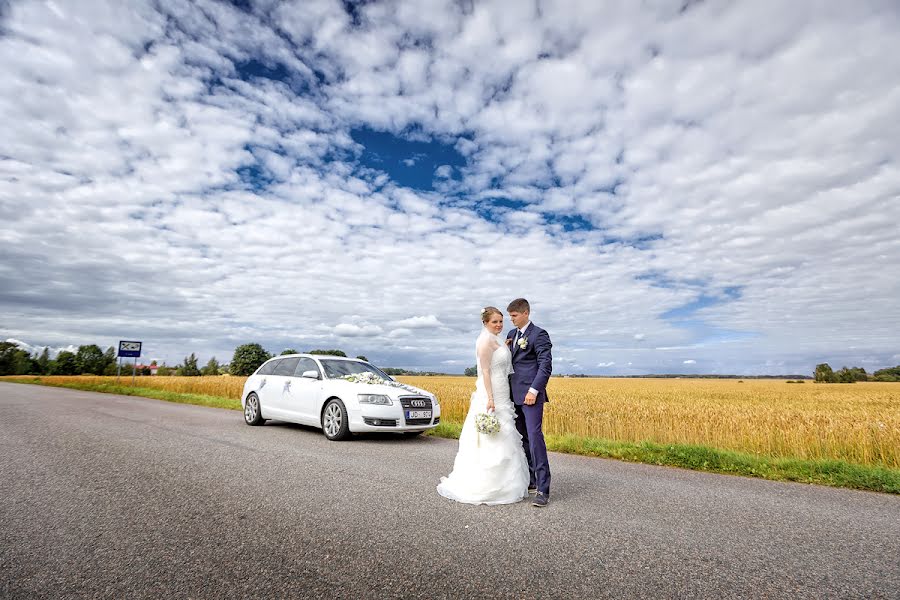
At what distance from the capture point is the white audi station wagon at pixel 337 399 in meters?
8.77

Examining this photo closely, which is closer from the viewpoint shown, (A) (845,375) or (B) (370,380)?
(B) (370,380)

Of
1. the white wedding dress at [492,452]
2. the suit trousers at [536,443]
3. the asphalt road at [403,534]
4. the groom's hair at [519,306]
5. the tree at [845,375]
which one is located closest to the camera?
the asphalt road at [403,534]

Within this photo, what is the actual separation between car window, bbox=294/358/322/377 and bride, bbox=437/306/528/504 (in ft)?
17.4

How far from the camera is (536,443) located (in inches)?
197

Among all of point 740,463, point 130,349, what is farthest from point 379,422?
point 130,349

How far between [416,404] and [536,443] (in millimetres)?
4542

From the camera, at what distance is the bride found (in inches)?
197

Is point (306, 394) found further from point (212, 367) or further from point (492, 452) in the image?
point (212, 367)

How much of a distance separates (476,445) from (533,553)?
1.80 metres

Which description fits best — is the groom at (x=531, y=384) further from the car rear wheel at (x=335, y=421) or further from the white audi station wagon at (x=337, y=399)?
the car rear wheel at (x=335, y=421)

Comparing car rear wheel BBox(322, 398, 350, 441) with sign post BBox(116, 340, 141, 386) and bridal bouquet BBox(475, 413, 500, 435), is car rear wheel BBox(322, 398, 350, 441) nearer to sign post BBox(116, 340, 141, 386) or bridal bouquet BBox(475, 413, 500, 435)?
bridal bouquet BBox(475, 413, 500, 435)

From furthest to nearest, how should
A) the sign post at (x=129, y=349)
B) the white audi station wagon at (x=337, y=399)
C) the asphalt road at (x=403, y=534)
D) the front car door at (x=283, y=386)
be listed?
the sign post at (x=129, y=349) < the front car door at (x=283, y=386) < the white audi station wagon at (x=337, y=399) < the asphalt road at (x=403, y=534)

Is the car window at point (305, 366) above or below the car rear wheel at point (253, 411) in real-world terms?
above

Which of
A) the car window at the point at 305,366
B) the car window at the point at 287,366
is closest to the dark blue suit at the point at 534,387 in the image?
the car window at the point at 305,366
